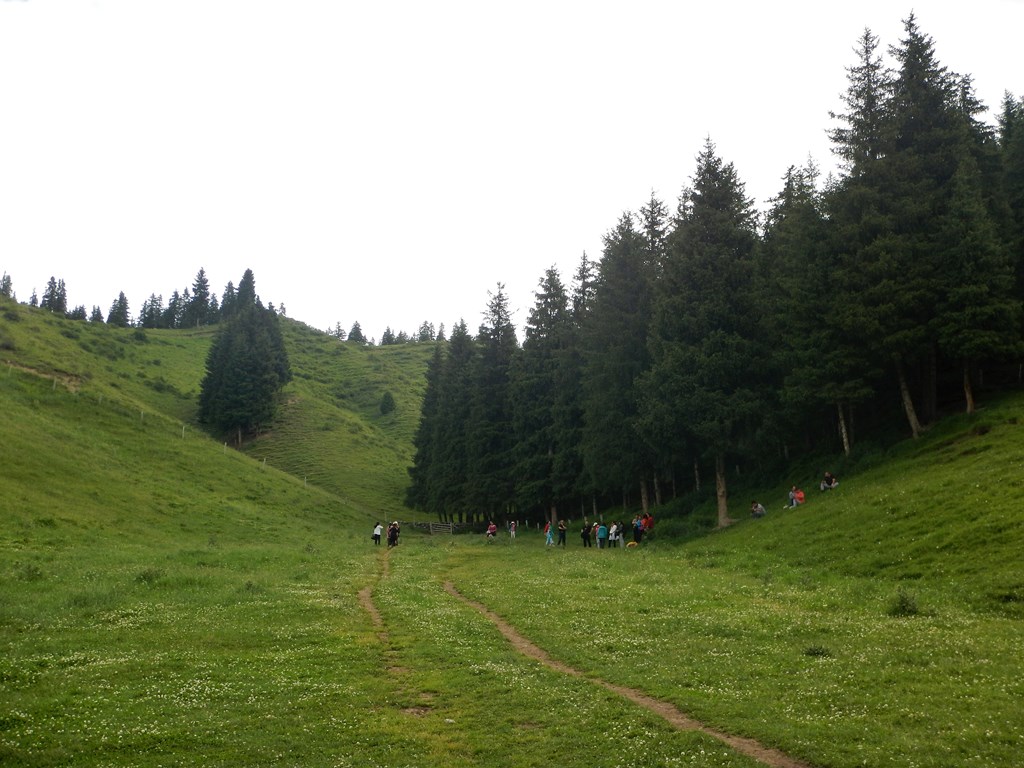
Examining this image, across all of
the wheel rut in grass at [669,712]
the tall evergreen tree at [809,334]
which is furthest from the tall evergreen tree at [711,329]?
the wheel rut in grass at [669,712]

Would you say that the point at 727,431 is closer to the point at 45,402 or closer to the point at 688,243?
the point at 688,243

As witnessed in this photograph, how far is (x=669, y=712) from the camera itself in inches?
432

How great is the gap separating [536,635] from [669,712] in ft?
21.6

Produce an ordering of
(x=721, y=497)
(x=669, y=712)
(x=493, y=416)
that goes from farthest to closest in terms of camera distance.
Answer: (x=493, y=416), (x=721, y=497), (x=669, y=712)

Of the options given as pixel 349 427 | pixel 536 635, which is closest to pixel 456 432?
pixel 349 427

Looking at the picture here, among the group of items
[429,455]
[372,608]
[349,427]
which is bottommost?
[372,608]

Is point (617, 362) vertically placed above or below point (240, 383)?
below

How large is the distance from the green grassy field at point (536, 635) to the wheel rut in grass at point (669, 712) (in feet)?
0.58

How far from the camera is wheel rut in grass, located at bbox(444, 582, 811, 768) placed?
892 cm

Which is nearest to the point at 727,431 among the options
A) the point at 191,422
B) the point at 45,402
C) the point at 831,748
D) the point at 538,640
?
the point at 538,640


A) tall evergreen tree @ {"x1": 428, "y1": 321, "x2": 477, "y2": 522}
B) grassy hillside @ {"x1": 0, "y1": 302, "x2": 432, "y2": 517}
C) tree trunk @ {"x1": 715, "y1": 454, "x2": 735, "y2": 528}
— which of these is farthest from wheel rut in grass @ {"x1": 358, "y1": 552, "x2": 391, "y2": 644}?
grassy hillside @ {"x1": 0, "y1": 302, "x2": 432, "y2": 517}

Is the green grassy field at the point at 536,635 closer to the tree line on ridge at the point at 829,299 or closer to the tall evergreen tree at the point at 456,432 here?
the tree line on ridge at the point at 829,299

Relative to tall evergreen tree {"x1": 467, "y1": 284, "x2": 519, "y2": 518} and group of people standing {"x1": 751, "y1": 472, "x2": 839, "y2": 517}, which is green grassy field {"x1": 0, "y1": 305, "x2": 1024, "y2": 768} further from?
tall evergreen tree {"x1": 467, "y1": 284, "x2": 519, "y2": 518}

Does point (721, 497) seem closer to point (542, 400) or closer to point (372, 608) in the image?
point (372, 608)
